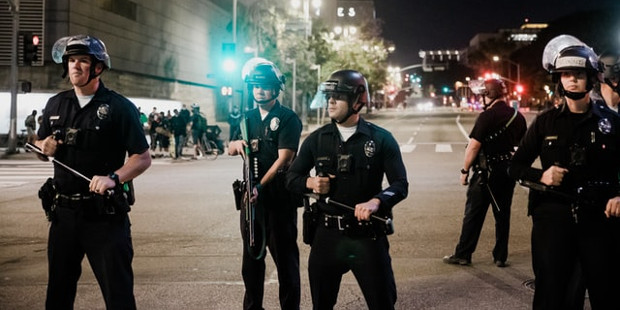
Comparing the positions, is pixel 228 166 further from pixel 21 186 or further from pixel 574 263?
pixel 574 263

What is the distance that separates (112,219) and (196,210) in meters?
7.55

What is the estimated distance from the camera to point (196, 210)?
38.8 ft

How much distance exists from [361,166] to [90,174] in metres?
1.67

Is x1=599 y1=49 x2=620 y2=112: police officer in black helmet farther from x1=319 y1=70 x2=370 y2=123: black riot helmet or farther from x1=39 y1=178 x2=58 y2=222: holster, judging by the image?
x1=39 y1=178 x2=58 y2=222: holster

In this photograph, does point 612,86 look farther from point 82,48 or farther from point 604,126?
point 82,48

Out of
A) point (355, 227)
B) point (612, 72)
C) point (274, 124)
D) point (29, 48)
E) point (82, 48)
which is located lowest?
point (355, 227)

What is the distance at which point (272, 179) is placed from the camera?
523 cm

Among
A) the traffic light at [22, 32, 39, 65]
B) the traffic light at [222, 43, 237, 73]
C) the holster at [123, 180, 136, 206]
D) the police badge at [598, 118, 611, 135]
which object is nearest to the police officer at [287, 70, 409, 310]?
the holster at [123, 180, 136, 206]

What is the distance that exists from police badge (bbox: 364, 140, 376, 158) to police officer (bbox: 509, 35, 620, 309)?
0.99 m

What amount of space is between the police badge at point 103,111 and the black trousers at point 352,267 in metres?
1.51

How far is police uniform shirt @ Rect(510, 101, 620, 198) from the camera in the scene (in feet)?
13.9

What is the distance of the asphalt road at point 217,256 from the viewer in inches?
242

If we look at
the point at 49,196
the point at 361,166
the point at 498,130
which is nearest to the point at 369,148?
the point at 361,166

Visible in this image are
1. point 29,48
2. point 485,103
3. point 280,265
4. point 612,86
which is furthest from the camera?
point 29,48
